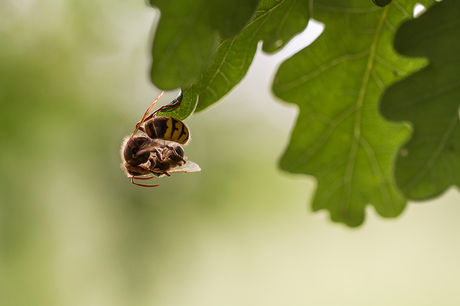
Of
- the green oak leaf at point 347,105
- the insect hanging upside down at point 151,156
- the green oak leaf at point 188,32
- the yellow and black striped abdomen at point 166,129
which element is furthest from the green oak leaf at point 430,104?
the insect hanging upside down at point 151,156

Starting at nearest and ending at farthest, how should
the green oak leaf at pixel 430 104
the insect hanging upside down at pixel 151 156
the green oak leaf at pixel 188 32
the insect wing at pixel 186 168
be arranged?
the green oak leaf at pixel 188 32, the green oak leaf at pixel 430 104, the insect hanging upside down at pixel 151 156, the insect wing at pixel 186 168

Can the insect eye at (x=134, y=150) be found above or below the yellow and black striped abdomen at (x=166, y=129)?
below

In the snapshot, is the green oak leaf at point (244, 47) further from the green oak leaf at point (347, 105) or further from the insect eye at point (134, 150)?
the insect eye at point (134, 150)

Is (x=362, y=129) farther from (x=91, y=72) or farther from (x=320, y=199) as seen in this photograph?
(x=91, y=72)

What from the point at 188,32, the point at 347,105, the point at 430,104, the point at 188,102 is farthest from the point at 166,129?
the point at 430,104

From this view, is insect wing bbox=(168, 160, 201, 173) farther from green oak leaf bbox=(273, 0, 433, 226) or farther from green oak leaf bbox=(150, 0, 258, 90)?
green oak leaf bbox=(150, 0, 258, 90)

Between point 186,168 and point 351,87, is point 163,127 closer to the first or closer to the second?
point 186,168

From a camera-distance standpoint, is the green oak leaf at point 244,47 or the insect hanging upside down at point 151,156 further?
the insect hanging upside down at point 151,156

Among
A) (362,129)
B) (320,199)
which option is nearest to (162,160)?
(320,199)
